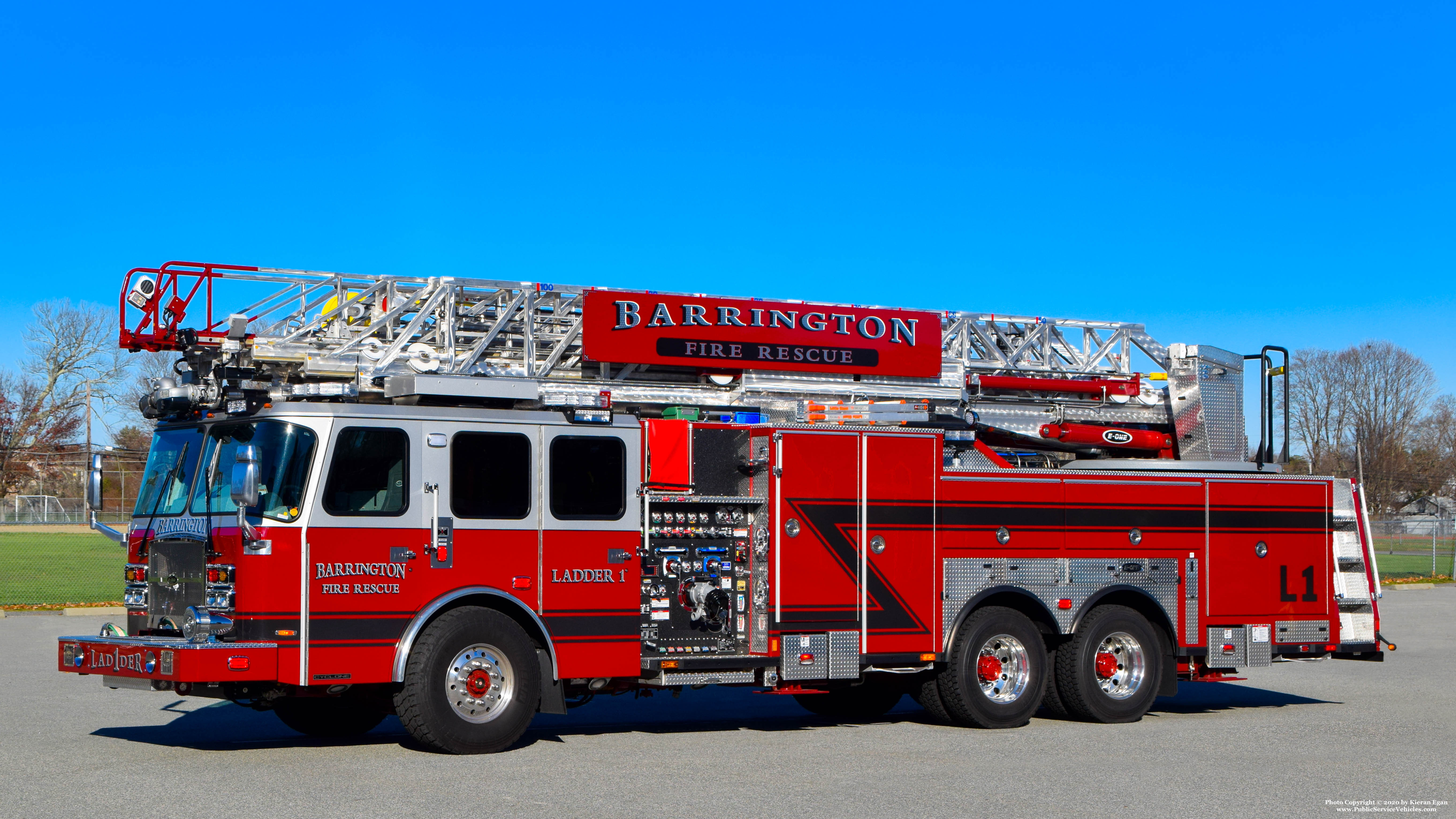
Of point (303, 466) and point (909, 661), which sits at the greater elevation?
point (303, 466)

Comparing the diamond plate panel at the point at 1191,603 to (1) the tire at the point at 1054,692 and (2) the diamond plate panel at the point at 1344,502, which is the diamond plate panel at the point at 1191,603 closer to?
(1) the tire at the point at 1054,692

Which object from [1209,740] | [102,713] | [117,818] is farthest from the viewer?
[102,713]

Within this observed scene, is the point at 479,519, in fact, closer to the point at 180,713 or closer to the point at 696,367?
the point at 696,367

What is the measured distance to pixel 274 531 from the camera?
9539mm

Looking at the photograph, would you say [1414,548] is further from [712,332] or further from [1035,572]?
[712,332]

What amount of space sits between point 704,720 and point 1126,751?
367 centimetres

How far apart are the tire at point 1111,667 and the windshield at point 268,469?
21.4ft

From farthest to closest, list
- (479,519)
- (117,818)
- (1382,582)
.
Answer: (1382,582) < (479,519) < (117,818)

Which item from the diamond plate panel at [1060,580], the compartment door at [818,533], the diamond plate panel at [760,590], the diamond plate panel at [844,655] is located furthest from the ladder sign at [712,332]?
the diamond plate panel at [844,655]

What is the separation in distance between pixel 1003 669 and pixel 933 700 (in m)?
0.66

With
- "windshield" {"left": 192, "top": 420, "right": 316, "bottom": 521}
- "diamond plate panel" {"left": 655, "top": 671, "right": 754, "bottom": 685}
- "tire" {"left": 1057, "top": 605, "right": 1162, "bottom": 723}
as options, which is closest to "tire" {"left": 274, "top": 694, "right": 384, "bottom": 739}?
"windshield" {"left": 192, "top": 420, "right": 316, "bottom": 521}

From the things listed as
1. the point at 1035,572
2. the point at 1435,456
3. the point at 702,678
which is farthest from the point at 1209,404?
the point at 1435,456

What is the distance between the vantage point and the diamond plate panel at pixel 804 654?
11.2 meters

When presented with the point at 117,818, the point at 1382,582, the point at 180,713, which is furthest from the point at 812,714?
the point at 1382,582
